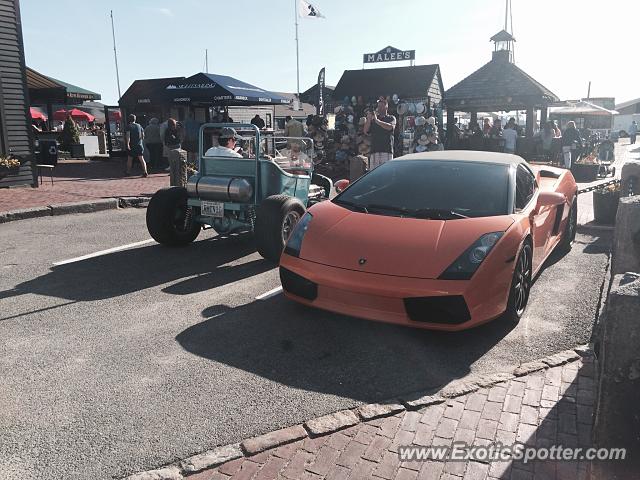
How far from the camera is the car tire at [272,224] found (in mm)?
6152

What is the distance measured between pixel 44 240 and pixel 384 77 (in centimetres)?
1647

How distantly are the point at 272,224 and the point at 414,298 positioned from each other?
2593 mm

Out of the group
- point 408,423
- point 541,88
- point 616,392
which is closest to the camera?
point 616,392

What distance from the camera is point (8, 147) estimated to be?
1237 cm

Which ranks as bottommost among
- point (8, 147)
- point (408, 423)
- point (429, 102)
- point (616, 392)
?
point (408, 423)

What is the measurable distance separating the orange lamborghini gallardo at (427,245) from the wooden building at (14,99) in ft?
31.8

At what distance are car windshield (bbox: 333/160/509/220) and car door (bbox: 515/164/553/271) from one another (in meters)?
0.19

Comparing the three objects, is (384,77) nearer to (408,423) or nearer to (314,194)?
(314,194)

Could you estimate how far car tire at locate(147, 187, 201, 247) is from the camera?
273 inches

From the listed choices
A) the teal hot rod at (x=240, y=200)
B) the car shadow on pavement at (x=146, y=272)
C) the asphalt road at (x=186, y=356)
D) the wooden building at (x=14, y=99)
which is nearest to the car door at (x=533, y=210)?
the asphalt road at (x=186, y=356)

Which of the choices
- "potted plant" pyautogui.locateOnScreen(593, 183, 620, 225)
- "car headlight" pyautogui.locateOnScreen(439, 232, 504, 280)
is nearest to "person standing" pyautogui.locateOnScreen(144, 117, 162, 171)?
"potted plant" pyautogui.locateOnScreen(593, 183, 620, 225)

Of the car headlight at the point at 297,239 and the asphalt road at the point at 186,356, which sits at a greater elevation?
the car headlight at the point at 297,239

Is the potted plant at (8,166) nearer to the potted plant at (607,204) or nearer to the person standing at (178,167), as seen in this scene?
the person standing at (178,167)

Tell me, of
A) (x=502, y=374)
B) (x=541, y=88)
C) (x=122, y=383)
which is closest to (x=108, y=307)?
(x=122, y=383)
